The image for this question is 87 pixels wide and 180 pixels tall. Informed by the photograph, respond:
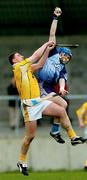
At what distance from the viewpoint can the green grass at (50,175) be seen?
801 inches

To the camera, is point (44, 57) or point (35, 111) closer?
point (44, 57)

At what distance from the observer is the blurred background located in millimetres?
26266

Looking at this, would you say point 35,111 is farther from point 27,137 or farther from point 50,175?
point 50,175

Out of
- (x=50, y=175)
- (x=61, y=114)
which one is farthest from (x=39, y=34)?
(x=61, y=114)

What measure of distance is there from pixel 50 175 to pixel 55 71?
3493 millimetres

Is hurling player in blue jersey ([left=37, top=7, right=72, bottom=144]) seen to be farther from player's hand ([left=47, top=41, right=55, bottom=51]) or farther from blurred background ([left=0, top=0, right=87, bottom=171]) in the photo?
blurred background ([left=0, top=0, right=87, bottom=171])

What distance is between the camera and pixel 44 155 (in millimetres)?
23750

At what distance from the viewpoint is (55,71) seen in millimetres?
18344

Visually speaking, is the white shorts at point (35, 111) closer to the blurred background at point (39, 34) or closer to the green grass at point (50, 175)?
the green grass at point (50, 175)

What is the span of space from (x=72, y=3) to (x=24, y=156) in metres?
7.88

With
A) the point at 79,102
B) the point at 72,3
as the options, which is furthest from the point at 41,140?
the point at 72,3

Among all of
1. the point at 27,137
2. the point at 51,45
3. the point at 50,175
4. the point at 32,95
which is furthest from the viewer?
the point at 50,175

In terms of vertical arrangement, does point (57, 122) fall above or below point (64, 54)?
below

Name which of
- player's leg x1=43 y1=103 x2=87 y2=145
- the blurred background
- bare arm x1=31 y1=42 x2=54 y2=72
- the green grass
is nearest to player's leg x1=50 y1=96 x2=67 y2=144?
player's leg x1=43 y1=103 x2=87 y2=145
